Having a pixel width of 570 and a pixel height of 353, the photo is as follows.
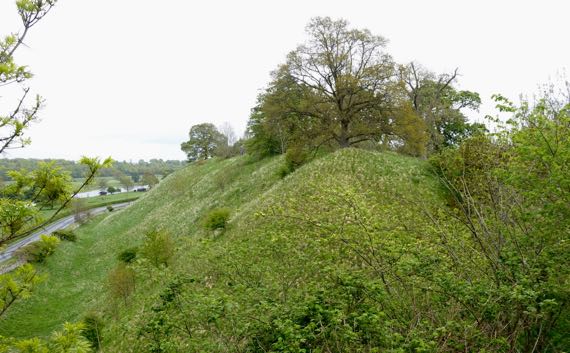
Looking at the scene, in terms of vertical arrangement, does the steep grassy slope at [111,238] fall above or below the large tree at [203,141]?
below

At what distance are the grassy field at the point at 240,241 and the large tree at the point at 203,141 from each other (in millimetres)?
23097

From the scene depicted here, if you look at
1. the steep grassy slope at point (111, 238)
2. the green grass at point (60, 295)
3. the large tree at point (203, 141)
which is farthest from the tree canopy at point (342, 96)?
the large tree at point (203, 141)

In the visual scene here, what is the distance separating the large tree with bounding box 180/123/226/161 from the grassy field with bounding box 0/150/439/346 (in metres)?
23.1

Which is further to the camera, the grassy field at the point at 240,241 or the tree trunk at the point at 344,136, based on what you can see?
the tree trunk at the point at 344,136

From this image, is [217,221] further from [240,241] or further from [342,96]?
[342,96]

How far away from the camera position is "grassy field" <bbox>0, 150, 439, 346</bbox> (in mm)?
7785

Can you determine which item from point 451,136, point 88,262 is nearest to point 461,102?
point 451,136

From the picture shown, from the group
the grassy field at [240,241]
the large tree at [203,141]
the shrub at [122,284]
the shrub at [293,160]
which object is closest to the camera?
the grassy field at [240,241]

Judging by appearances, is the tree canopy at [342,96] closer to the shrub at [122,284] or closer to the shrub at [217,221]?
the shrub at [217,221]

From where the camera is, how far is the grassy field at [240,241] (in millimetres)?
7785

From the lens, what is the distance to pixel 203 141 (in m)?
75.3

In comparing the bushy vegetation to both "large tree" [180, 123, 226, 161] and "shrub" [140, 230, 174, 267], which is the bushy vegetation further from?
"large tree" [180, 123, 226, 161]

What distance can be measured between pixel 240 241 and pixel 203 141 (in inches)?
2654

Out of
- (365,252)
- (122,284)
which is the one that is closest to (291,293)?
(365,252)
